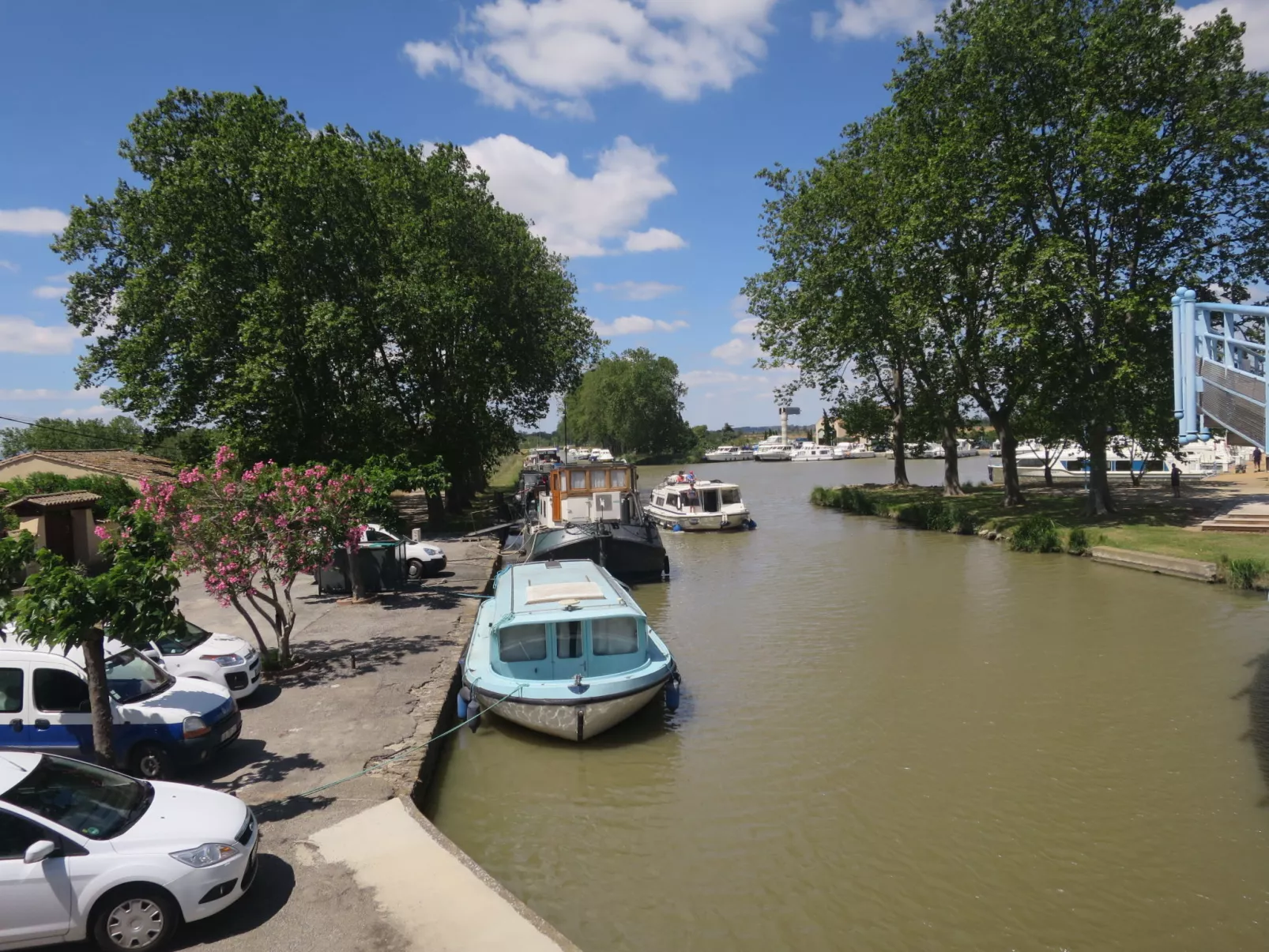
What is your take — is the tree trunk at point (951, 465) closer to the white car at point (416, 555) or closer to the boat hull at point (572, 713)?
the white car at point (416, 555)

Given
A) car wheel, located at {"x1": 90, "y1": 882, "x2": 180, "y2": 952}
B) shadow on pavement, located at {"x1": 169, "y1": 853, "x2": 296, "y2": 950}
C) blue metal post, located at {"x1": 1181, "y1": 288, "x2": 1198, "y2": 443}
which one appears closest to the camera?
car wheel, located at {"x1": 90, "y1": 882, "x2": 180, "y2": 952}

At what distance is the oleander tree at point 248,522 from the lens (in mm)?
11922

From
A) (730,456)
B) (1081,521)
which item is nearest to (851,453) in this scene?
A: (730,456)

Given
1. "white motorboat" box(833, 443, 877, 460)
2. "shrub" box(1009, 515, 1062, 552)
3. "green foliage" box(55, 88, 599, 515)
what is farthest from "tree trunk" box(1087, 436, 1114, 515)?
"white motorboat" box(833, 443, 877, 460)

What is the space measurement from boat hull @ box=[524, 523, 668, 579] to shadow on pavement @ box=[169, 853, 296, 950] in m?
14.3

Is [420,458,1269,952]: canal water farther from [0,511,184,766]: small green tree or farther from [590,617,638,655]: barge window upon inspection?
[0,511,184,766]: small green tree

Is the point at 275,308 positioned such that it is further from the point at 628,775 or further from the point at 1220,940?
the point at 1220,940

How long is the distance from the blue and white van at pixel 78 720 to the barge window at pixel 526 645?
12.9 feet

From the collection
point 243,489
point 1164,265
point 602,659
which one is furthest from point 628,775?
point 1164,265

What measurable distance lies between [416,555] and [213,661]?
10807mm

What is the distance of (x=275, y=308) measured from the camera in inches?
1039

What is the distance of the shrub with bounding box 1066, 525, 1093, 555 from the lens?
24500 mm

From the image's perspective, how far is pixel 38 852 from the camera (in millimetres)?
5551

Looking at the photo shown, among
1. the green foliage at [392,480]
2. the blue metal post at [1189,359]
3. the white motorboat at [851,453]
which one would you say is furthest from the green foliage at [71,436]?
the white motorboat at [851,453]
